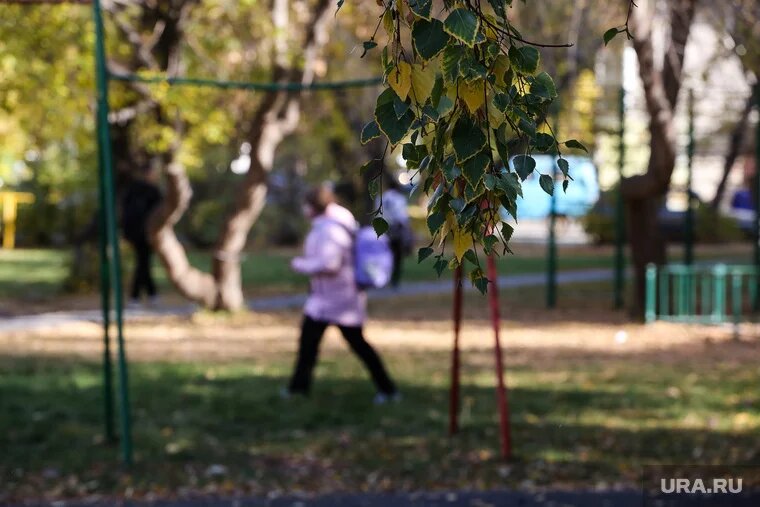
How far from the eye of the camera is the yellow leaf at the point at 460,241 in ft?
10.2

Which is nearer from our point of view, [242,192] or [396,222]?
[242,192]

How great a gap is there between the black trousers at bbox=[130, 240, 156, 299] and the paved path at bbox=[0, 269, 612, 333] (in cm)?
45

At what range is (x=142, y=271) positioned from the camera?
18109 mm

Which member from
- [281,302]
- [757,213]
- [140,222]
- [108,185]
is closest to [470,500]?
[108,185]

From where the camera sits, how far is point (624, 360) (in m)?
12.6

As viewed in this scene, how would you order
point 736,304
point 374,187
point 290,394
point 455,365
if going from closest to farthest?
point 374,187 < point 455,365 < point 290,394 < point 736,304

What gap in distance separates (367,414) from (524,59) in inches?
264

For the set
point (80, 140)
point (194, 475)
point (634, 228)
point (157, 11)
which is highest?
point (157, 11)

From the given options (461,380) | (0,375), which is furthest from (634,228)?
(0,375)

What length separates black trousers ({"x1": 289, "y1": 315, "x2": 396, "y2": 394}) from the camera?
31.9 ft

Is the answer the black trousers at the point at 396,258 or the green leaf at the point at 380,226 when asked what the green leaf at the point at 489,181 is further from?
the black trousers at the point at 396,258

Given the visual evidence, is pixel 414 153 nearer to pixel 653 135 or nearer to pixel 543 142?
pixel 543 142

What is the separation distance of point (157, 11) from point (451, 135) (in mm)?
13773

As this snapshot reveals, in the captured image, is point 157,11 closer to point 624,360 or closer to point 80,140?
point 80,140
